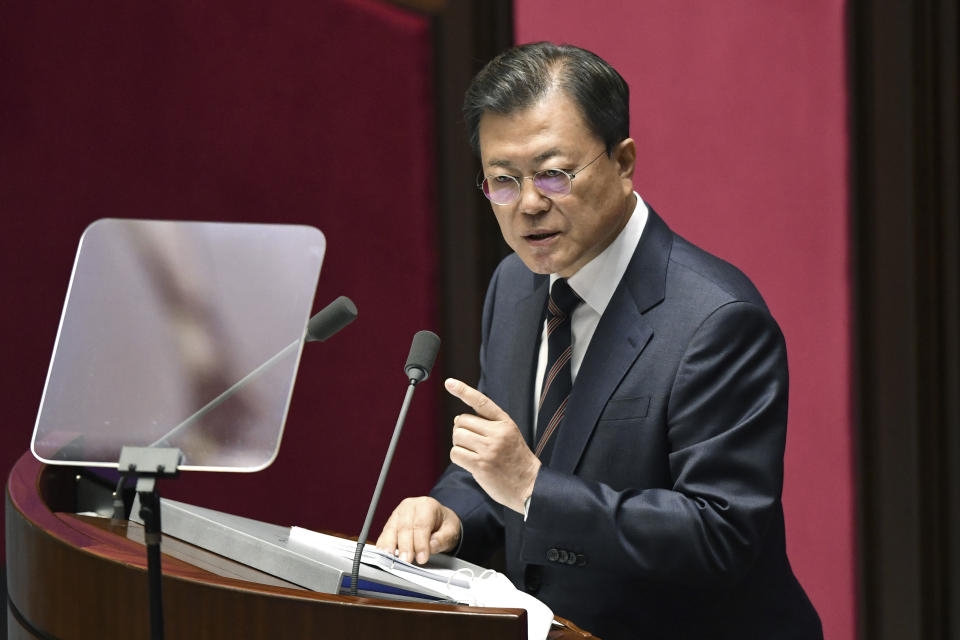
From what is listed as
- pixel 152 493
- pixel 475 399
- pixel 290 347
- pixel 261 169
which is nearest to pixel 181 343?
pixel 290 347


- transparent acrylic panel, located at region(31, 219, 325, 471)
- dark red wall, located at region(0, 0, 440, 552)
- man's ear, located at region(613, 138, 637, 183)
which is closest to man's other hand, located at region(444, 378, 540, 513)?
transparent acrylic panel, located at region(31, 219, 325, 471)

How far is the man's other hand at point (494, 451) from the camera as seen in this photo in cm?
126

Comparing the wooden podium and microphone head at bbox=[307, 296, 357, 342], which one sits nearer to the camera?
the wooden podium

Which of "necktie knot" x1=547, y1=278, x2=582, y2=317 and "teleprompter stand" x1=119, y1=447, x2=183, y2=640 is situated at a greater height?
"necktie knot" x1=547, y1=278, x2=582, y2=317

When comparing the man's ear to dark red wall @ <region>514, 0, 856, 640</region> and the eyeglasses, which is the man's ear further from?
dark red wall @ <region>514, 0, 856, 640</region>

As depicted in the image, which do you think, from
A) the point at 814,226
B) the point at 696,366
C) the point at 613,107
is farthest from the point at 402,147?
the point at 696,366

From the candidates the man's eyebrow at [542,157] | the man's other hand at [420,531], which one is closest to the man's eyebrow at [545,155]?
the man's eyebrow at [542,157]

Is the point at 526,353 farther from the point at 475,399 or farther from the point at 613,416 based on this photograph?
the point at 475,399

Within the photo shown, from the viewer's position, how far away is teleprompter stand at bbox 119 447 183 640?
945 mm

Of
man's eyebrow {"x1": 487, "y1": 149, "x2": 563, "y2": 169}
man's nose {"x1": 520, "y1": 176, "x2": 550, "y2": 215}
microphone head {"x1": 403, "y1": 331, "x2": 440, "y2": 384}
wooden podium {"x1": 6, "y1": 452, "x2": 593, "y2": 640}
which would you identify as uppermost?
man's eyebrow {"x1": 487, "y1": 149, "x2": 563, "y2": 169}

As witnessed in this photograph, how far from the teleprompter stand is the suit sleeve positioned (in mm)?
506

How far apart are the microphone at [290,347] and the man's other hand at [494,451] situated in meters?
0.17

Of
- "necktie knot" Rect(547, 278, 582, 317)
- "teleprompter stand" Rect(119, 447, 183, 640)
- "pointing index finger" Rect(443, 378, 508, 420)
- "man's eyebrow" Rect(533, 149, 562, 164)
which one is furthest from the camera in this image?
"necktie knot" Rect(547, 278, 582, 317)

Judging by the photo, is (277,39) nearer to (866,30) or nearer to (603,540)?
(866,30)
